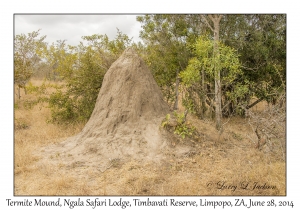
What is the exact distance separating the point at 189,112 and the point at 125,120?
67.6 inches

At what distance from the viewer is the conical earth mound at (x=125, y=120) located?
23.2 feet

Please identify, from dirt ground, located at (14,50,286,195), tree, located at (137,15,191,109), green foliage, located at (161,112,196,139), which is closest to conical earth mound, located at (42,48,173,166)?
dirt ground, located at (14,50,286,195)

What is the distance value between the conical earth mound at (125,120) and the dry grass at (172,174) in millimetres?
437

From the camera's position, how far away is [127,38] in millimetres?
10594

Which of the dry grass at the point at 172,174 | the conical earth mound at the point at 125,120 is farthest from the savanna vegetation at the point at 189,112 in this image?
the conical earth mound at the point at 125,120

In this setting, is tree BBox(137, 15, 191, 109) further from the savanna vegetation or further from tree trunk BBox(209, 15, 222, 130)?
tree trunk BBox(209, 15, 222, 130)

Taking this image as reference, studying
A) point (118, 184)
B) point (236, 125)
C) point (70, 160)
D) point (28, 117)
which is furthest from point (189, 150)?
point (28, 117)

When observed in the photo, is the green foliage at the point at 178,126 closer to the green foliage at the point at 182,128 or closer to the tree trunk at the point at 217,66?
the green foliage at the point at 182,128

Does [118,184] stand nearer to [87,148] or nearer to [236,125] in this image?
[87,148]

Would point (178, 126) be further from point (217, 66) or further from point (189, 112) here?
point (217, 66)

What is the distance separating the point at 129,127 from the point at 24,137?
138 inches

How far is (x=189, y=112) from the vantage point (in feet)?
26.9

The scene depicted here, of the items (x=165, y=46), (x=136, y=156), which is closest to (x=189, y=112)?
(x=136, y=156)

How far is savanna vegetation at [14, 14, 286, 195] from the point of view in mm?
→ 5812
